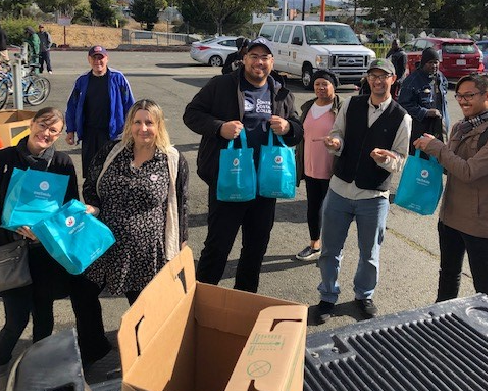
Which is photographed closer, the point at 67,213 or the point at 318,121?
the point at 67,213

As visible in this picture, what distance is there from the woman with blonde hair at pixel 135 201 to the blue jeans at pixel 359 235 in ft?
4.19

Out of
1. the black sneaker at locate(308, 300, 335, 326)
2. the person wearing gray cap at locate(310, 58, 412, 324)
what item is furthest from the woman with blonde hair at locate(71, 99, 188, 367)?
the black sneaker at locate(308, 300, 335, 326)

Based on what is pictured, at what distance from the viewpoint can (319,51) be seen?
52.6ft

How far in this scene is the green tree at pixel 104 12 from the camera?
4934 centimetres

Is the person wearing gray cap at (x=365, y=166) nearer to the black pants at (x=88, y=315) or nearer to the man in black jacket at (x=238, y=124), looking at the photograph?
the man in black jacket at (x=238, y=124)

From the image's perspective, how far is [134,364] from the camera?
4.07 ft

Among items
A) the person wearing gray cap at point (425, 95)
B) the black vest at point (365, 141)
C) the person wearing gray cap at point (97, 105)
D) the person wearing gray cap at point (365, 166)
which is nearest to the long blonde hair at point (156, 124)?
the person wearing gray cap at point (365, 166)

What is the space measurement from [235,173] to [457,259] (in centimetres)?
171

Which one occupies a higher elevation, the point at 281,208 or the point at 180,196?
the point at 180,196

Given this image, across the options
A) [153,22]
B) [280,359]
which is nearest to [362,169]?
[280,359]

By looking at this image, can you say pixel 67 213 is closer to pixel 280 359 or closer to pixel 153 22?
pixel 280 359

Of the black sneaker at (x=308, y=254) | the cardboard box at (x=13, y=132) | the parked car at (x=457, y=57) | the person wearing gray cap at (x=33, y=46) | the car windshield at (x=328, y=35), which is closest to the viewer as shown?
the cardboard box at (x=13, y=132)

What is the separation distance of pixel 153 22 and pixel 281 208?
1843 inches

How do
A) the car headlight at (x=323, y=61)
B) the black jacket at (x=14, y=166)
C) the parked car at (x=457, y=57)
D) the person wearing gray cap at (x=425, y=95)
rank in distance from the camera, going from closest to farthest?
the black jacket at (x=14, y=166) < the person wearing gray cap at (x=425, y=95) < the car headlight at (x=323, y=61) < the parked car at (x=457, y=57)
